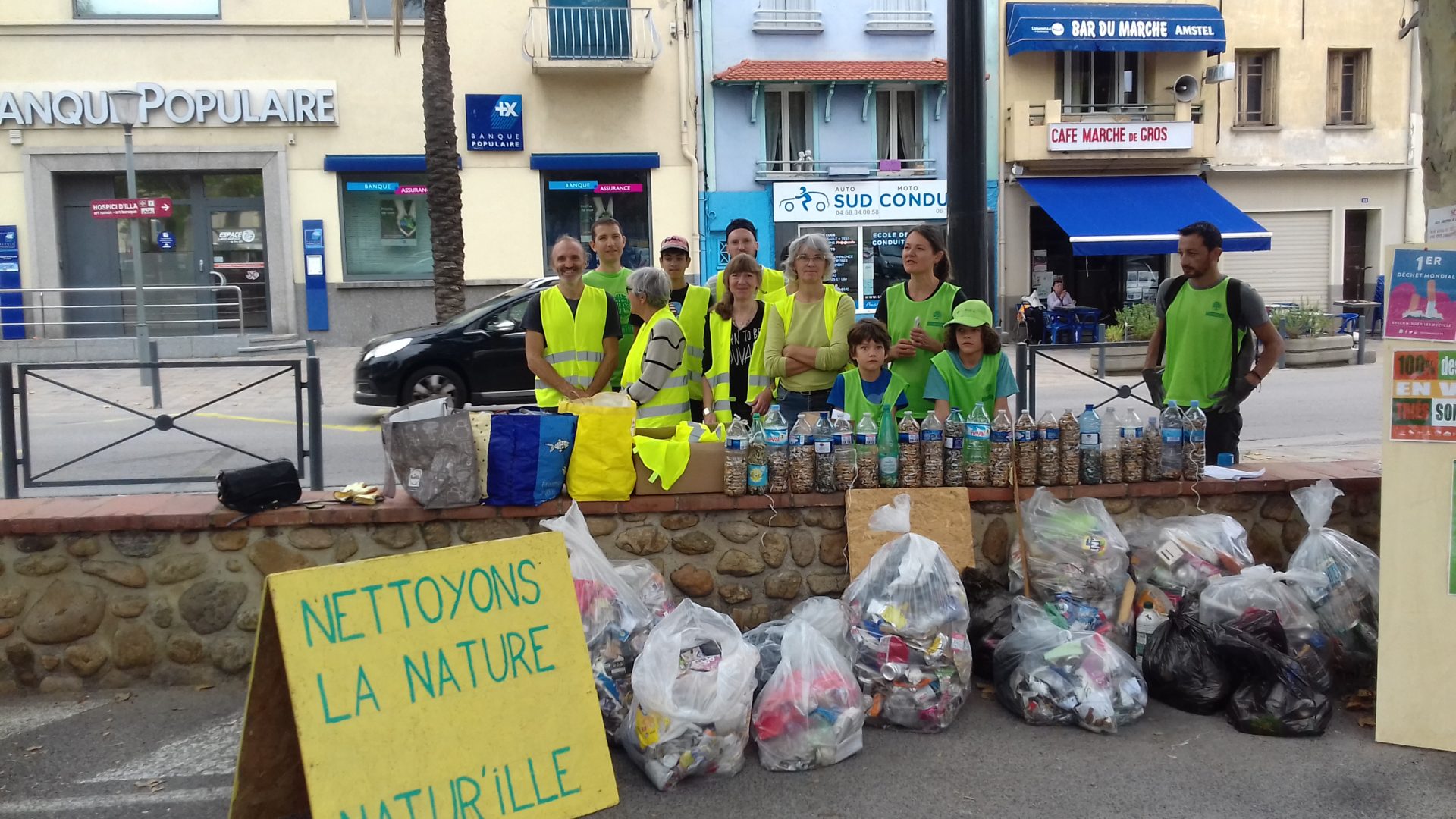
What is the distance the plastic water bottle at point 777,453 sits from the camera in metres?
4.79

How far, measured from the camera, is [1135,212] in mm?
22891

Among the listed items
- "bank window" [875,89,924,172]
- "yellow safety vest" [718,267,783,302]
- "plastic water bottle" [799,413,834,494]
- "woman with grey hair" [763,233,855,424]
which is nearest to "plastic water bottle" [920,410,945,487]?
"plastic water bottle" [799,413,834,494]

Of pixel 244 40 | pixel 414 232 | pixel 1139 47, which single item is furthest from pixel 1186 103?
pixel 244 40

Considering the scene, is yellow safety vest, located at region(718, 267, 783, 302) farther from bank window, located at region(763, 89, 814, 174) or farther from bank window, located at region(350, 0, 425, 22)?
bank window, located at region(350, 0, 425, 22)

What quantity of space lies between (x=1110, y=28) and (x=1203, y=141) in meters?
3.40

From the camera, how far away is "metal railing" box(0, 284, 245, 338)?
18.8 m

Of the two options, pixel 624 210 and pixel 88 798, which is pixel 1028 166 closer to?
pixel 624 210

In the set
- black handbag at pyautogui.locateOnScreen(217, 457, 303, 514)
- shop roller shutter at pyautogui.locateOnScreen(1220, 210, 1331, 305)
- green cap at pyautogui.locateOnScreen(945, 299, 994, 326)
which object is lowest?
black handbag at pyautogui.locateOnScreen(217, 457, 303, 514)

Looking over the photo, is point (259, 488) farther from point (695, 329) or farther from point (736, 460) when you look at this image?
point (695, 329)

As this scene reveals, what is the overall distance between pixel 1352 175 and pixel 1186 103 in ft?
15.5

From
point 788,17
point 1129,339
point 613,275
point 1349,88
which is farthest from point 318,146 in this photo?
point 1349,88

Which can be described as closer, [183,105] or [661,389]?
[661,389]

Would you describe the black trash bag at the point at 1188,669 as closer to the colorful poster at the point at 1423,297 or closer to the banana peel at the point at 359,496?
the colorful poster at the point at 1423,297

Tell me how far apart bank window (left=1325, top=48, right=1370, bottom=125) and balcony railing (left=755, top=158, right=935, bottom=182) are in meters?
10.2
